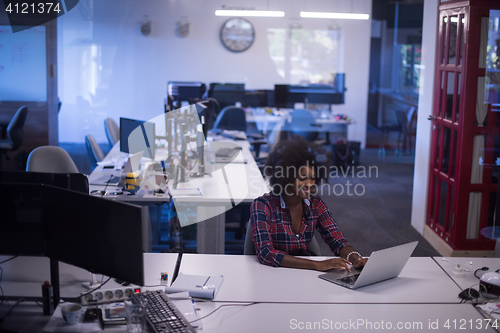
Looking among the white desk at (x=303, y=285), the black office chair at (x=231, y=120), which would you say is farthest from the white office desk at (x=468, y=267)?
the black office chair at (x=231, y=120)

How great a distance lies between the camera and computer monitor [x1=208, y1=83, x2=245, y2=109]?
6.30 metres

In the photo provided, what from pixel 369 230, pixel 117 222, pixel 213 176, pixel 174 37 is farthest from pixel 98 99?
pixel 117 222

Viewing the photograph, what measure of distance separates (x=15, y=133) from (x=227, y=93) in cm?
260

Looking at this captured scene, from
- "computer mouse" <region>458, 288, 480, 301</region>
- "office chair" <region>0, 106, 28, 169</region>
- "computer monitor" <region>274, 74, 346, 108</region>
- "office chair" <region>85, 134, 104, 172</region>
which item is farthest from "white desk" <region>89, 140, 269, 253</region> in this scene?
"computer monitor" <region>274, 74, 346, 108</region>

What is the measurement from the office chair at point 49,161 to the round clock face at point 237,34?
2.81 metres

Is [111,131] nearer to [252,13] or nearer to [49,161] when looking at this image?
[49,161]

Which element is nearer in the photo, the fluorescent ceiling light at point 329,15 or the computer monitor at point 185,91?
the computer monitor at point 185,91

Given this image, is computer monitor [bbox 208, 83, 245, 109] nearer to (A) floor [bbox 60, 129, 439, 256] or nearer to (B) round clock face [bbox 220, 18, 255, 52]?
(B) round clock face [bbox 220, 18, 255, 52]

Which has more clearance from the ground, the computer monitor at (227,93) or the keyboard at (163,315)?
the computer monitor at (227,93)

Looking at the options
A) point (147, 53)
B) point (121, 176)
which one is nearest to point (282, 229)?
point (121, 176)

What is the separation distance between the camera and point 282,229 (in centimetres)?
247

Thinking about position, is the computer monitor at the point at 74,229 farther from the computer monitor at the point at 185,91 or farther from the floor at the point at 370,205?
the computer monitor at the point at 185,91

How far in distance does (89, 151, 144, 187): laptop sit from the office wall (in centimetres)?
212

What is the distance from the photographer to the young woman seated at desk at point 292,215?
2.37m
